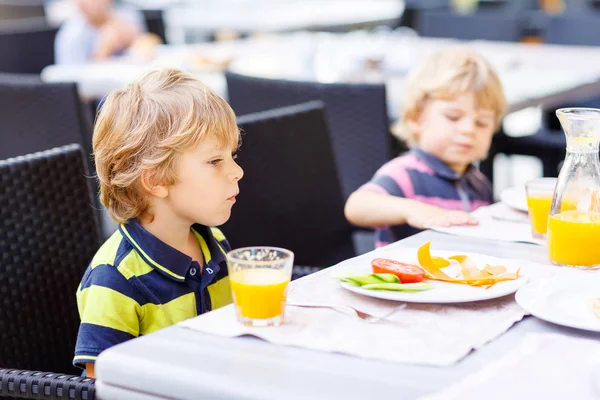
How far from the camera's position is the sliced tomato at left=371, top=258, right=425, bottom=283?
1260mm

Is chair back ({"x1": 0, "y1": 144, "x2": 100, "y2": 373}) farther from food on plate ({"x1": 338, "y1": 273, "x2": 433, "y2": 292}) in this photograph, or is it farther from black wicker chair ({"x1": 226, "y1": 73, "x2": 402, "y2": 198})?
black wicker chair ({"x1": 226, "y1": 73, "x2": 402, "y2": 198})

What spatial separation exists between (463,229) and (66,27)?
354 centimetres

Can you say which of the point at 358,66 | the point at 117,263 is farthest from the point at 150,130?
the point at 358,66

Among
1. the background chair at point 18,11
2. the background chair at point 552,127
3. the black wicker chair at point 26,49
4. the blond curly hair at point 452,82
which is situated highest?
the background chair at point 18,11

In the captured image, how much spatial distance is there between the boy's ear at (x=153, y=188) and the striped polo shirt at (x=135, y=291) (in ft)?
0.20

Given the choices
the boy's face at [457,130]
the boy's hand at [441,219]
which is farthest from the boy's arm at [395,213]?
the boy's face at [457,130]

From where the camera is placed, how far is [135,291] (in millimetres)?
1419

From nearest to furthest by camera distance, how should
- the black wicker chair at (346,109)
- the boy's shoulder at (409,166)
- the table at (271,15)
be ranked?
the boy's shoulder at (409,166), the black wicker chair at (346,109), the table at (271,15)

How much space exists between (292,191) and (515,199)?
1.73 feet

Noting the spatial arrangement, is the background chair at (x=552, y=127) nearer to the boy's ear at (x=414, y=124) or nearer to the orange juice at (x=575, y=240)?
the boy's ear at (x=414, y=124)

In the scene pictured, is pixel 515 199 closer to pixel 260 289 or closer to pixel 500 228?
pixel 500 228

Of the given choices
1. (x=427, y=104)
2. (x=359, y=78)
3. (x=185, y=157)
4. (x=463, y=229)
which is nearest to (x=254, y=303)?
(x=185, y=157)

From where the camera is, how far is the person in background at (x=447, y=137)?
6.84 ft

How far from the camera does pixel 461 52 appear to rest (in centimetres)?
218
